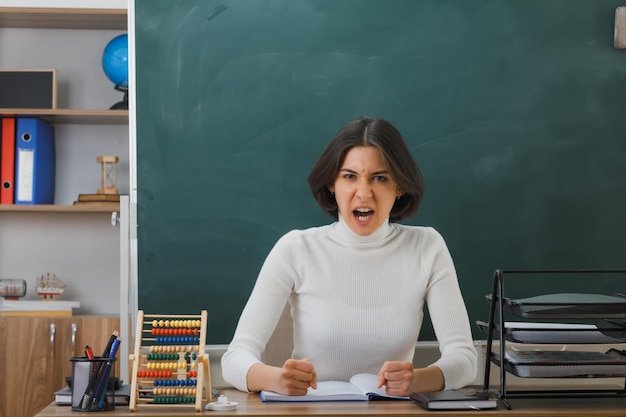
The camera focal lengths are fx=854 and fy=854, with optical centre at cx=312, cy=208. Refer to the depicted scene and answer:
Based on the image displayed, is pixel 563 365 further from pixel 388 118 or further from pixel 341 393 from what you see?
pixel 388 118

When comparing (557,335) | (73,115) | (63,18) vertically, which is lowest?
(557,335)

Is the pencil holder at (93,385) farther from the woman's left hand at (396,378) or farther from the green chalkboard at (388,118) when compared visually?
the green chalkboard at (388,118)

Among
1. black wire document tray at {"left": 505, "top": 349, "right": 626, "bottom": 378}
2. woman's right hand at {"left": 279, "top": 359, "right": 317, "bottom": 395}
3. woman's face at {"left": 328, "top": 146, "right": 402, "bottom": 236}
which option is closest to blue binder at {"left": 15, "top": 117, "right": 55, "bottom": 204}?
woman's face at {"left": 328, "top": 146, "right": 402, "bottom": 236}

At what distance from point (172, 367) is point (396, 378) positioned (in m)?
0.49

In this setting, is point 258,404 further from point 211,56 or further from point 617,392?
point 211,56

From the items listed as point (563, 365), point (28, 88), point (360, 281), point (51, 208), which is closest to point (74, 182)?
point (51, 208)

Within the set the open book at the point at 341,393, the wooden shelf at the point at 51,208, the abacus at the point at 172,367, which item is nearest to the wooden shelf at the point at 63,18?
the wooden shelf at the point at 51,208

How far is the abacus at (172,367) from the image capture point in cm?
180

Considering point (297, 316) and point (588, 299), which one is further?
point (297, 316)

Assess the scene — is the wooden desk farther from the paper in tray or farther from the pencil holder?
the paper in tray

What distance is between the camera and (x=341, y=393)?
6.20 feet

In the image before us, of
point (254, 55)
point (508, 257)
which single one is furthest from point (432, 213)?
point (254, 55)

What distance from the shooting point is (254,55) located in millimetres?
2752

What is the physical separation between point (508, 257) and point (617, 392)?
83 centimetres
